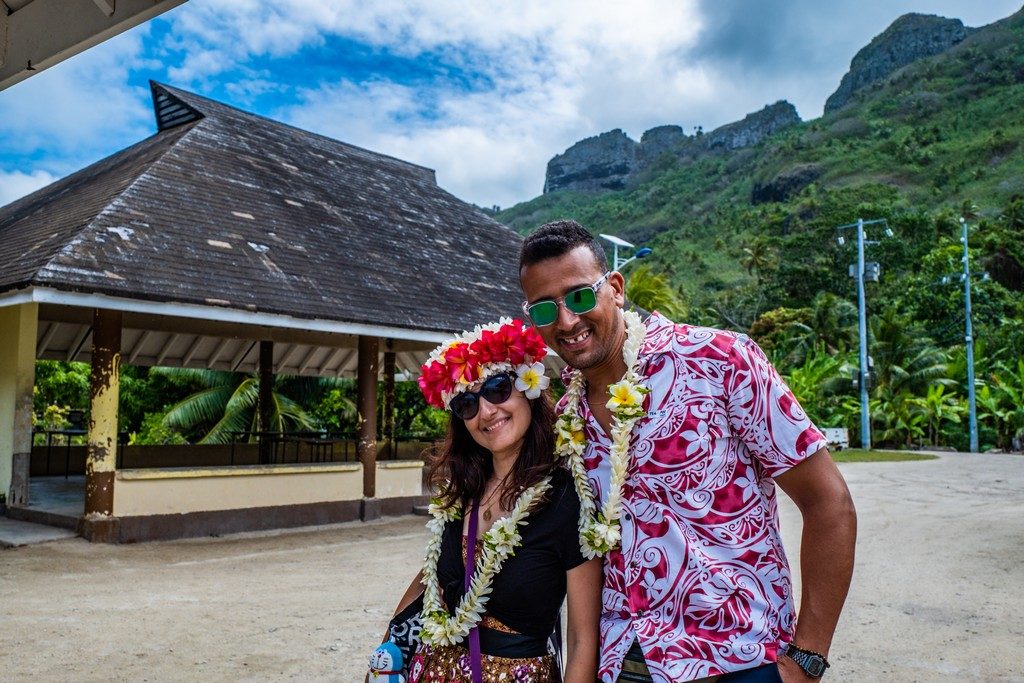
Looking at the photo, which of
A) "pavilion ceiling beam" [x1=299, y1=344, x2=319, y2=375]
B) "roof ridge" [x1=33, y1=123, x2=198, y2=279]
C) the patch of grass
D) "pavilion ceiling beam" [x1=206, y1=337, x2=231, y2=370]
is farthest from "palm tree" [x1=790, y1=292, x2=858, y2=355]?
"roof ridge" [x1=33, y1=123, x2=198, y2=279]

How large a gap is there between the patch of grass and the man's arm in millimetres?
23331

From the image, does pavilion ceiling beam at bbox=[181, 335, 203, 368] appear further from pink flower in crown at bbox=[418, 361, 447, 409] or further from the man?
the man

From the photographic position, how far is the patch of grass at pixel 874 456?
79.4 feet

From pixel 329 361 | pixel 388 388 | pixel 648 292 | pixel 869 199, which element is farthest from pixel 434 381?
pixel 869 199

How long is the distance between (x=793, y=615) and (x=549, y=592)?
0.65 meters

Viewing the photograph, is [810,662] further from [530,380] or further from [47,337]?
[47,337]

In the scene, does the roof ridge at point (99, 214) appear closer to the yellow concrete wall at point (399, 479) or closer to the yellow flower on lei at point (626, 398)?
the yellow concrete wall at point (399, 479)

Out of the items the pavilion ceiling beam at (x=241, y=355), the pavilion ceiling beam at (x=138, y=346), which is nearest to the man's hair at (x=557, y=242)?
the pavilion ceiling beam at (x=138, y=346)

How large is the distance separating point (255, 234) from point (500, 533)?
1003 centimetres

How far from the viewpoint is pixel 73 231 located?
947 centimetres

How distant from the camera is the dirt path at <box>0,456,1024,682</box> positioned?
523cm

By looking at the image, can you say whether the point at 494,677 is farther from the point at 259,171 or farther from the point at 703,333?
the point at 259,171

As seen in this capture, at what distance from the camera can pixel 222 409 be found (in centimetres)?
2098

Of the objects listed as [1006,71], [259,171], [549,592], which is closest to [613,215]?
[1006,71]
